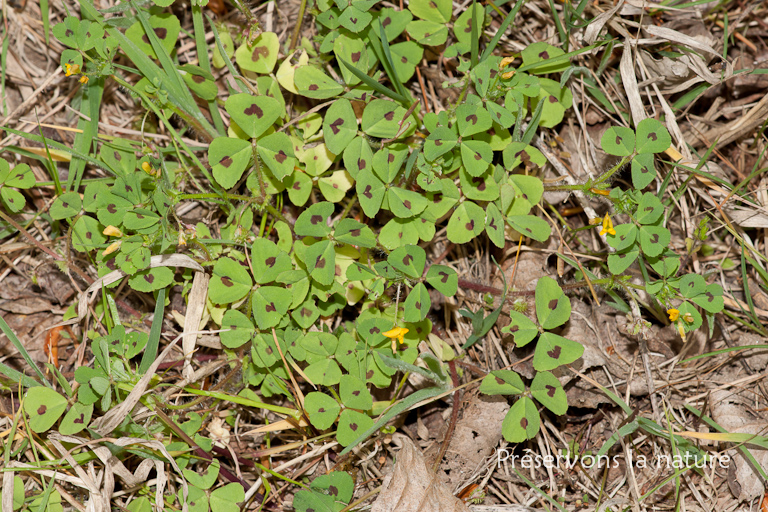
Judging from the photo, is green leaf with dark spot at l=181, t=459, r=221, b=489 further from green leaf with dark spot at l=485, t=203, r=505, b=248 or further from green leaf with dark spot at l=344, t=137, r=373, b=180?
green leaf with dark spot at l=485, t=203, r=505, b=248

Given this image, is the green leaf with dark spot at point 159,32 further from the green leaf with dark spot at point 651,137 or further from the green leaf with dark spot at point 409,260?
the green leaf with dark spot at point 651,137

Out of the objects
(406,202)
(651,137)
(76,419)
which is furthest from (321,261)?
(651,137)

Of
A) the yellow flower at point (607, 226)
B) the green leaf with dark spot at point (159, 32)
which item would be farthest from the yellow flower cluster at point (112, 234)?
the yellow flower at point (607, 226)

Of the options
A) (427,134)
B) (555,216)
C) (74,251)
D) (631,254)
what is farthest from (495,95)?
(74,251)

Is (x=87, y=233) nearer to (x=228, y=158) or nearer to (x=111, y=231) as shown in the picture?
(x=111, y=231)

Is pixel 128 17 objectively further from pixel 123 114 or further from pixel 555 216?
pixel 555 216

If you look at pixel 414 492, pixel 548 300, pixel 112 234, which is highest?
pixel 112 234

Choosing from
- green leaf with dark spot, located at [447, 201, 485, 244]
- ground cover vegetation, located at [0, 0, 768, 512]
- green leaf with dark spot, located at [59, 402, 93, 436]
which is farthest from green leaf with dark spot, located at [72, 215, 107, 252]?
green leaf with dark spot, located at [447, 201, 485, 244]

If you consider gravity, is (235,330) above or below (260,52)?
below
